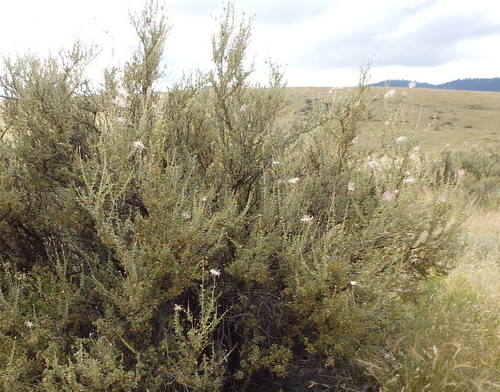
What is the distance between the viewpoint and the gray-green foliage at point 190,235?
259cm

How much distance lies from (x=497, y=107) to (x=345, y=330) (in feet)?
250

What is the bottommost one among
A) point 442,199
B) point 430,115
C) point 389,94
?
point 442,199

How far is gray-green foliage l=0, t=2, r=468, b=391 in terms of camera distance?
8.48 ft

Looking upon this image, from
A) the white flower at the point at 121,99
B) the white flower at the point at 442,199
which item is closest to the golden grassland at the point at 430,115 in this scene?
the white flower at the point at 442,199

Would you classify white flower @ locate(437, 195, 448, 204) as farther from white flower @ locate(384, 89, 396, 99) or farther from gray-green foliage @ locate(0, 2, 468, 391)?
white flower @ locate(384, 89, 396, 99)

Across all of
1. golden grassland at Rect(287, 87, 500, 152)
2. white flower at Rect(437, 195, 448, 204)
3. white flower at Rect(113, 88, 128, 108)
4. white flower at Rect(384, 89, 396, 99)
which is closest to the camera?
white flower at Rect(113, 88, 128, 108)

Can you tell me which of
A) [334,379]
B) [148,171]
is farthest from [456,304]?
[148,171]

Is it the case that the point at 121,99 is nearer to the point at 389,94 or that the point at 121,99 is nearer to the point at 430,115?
the point at 389,94

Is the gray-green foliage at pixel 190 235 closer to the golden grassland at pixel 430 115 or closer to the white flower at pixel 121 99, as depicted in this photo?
the white flower at pixel 121 99

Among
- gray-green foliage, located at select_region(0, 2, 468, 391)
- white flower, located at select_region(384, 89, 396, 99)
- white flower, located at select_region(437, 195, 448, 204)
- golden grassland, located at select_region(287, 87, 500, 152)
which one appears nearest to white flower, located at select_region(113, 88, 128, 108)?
gray-green foliage, located at select_region(0, 2, 468, 391)

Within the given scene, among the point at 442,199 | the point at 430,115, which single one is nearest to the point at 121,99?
→ the point at 442,199

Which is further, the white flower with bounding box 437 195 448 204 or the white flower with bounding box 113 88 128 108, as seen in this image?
the white flower with bounding box 437 195 448 204

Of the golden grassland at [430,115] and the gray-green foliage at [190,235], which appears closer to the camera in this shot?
the gray-green foliage at [190,235]

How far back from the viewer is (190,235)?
2594 mm
